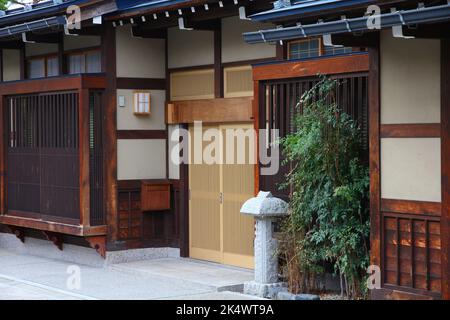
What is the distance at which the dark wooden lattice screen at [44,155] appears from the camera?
1438cm

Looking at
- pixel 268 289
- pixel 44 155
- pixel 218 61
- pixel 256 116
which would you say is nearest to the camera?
pixel 268 289

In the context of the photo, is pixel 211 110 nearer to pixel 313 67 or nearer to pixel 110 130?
pixel 110 130

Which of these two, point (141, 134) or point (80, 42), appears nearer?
point (141, 134)

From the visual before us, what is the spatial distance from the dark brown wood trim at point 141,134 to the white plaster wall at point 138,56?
93 centimetres

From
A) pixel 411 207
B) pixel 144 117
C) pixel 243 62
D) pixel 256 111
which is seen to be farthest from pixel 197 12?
pixel 411 207

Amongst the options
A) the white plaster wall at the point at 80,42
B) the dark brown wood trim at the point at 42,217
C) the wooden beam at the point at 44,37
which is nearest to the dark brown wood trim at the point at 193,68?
the white plaster wall at the point at 80,42

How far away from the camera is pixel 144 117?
14.4 m

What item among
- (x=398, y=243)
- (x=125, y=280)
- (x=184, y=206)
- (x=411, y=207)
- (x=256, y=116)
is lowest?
(x=125, y=280)

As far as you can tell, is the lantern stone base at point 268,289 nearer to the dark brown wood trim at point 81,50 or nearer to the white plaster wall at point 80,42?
the dark brown wood trim at point 81,50

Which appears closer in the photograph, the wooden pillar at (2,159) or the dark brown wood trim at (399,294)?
the dark brown wood trim at (399,294)

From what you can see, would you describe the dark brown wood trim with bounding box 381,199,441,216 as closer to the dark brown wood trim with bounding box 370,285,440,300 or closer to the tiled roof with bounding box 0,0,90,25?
the dark brown wood trim with bounding box 370,285,440,300

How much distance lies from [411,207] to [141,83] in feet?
20.8

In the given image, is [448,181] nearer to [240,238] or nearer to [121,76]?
[240,238]

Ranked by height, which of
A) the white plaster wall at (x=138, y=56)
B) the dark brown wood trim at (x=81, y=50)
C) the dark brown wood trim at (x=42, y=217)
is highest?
the dark brown wood trim at (x=81, y=50)
